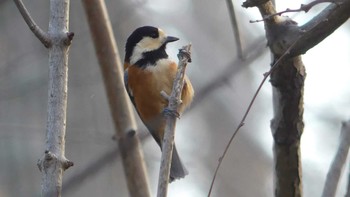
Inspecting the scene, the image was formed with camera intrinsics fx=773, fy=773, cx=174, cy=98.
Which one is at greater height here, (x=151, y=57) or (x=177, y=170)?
(x=151, y=57)

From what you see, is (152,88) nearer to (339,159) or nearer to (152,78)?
(152,78)

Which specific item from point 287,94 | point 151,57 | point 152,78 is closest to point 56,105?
point 287,94

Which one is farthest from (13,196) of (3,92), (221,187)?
(221,187)

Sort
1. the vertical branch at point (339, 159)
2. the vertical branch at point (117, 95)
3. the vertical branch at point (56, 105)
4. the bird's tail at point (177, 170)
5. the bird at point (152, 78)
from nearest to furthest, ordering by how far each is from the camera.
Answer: the vertical branch at point (56, 105) → the vertical branch at point (339, 159) → the vertical branch at point (117, 95) → the bird's tail at point (177, 170) → the bird at point (152, 78)

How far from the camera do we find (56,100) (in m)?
1.66

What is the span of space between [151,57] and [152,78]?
0.15 meters

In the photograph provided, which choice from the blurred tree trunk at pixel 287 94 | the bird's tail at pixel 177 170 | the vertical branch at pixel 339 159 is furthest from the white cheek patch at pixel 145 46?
the vertical branch at pixel 339 159

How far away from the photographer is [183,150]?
4.79m

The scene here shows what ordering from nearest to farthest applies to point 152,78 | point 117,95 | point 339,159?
point 339,159
point 117,95
point 152,78

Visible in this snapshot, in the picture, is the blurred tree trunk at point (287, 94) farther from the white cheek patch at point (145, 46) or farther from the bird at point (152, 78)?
the white cheek patch at point (145, 46)

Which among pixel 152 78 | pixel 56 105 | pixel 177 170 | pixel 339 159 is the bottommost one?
pixel 177 170

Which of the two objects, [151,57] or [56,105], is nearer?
[56,105]

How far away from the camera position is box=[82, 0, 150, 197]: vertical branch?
2.38 m

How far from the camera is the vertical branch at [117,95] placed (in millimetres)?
2379
